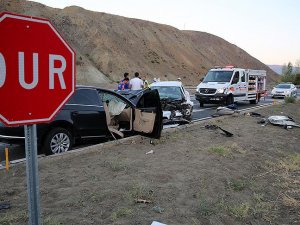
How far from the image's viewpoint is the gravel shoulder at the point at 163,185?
4500 millimetres

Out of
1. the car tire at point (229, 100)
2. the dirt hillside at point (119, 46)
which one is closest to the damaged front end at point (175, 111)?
the car tire at point (229, 100)

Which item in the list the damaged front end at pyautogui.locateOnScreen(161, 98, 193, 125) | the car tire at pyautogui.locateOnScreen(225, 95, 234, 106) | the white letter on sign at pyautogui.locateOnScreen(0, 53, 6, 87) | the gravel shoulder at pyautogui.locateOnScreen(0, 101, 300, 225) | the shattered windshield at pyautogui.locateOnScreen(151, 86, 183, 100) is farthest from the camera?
the car tire at pyautogui.locateOnScreen(225, 95, 234, 106)

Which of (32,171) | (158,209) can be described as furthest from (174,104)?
(32,171)

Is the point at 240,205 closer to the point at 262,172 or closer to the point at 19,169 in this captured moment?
the point at 262,172

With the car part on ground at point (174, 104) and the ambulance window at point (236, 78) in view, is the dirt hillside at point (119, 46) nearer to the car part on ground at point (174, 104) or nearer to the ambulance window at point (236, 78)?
the ambulance window at point (236, 78)

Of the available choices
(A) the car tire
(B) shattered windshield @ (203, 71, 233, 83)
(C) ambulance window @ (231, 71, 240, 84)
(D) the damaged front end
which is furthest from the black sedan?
(C) ambulance window @ (231, 71, 240, 84)

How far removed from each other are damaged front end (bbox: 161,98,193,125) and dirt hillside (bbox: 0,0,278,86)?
3351 centimetres

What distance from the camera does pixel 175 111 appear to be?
12.7 meters

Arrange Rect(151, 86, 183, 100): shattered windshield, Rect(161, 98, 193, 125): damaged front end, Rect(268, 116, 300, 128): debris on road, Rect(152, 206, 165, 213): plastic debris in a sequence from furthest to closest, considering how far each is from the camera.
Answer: Rect(151, 86, 183, 100): shattered windshield → Rect(268, 116, 300, 128): debris on road → Rect(161, 98, 193, 125): damaged front end → Rect(152, 206, 165, 213): plastic debris

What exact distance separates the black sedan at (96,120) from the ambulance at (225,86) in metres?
11.9

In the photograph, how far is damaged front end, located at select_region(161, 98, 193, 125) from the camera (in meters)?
12.0

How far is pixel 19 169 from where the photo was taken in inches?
247

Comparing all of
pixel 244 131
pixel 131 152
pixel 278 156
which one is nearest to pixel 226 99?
pixel 244 131

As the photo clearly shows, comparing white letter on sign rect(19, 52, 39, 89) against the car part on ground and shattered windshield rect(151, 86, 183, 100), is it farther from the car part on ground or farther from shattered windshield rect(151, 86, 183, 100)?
shattered windshield rect(151, 86, 183, 100)
